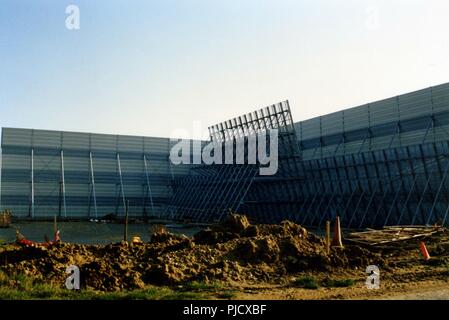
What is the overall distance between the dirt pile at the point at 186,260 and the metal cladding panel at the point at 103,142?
1244 inches

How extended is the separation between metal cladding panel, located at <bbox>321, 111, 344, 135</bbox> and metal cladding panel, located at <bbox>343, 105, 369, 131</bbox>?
527mm

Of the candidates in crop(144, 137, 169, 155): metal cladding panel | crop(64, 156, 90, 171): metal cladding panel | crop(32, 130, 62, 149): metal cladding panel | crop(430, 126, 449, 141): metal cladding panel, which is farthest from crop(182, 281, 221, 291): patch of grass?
crop(144, 137, 169, 155): metal cladding panel

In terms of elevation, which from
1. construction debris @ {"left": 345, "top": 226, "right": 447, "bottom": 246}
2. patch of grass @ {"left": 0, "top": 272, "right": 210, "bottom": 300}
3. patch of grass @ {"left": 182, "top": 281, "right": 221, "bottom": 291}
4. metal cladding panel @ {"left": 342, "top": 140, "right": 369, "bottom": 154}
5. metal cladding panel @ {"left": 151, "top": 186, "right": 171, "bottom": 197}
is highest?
metal cladding panel @ {"left": 342, "top": 140, "right": 369, "bottom": 154}

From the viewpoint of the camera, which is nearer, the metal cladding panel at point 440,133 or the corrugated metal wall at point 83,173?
the metal cladding panel at point 440,133

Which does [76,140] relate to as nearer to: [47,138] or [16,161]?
[47,138]

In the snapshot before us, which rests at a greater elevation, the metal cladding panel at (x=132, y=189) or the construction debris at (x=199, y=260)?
the metal cladding panel at (x=132, y=189)

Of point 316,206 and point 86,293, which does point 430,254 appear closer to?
point 86,293

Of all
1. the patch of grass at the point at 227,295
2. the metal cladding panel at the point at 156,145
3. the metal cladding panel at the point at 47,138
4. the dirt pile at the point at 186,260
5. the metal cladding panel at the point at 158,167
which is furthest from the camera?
the metal cladding panel at the point at 156,145

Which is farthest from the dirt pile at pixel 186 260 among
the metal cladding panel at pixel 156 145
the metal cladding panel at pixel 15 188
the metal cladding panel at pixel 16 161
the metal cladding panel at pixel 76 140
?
the metal cladding panel at pixel 156 145

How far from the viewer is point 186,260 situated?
42.8ft

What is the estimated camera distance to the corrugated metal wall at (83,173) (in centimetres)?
4259

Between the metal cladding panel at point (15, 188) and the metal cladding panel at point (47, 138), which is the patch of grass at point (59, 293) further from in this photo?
the metal cladding panel at point (47, 138)

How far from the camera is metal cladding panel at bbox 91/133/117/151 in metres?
46.3

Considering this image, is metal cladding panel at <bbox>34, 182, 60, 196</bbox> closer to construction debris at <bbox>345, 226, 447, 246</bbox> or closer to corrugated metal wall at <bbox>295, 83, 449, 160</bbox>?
corrugated metal wall at <bbox>295, 83, 449, 160</bbox>
